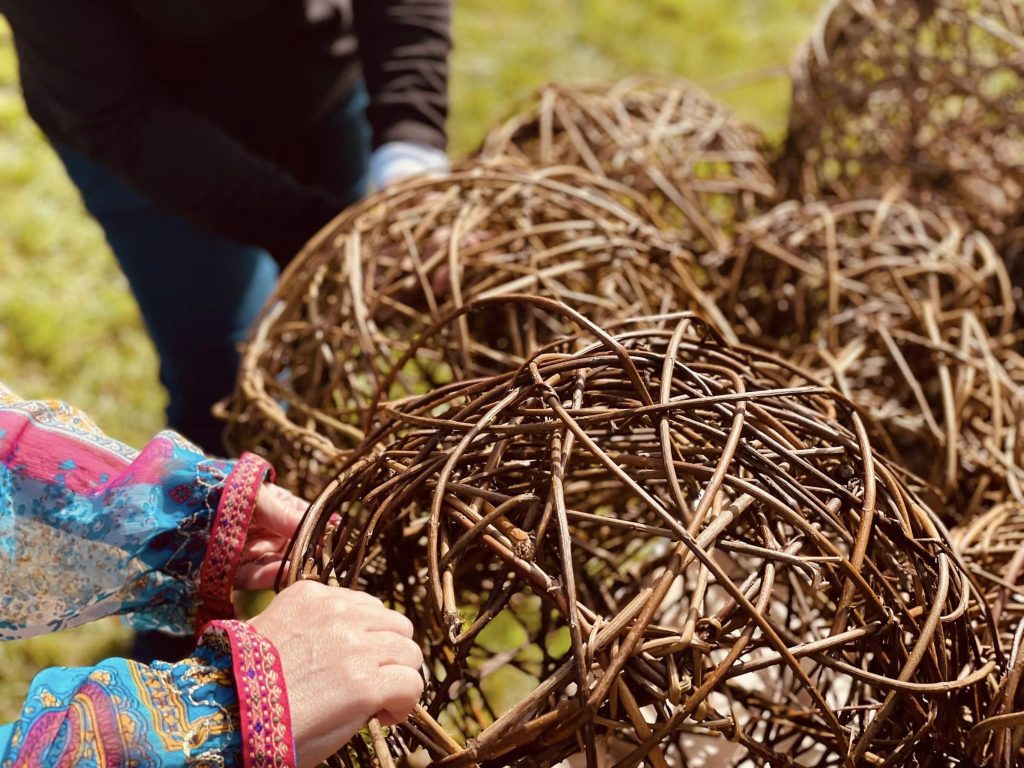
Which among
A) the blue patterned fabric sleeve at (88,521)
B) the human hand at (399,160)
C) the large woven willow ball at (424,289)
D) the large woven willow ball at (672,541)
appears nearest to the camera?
the large woven willow ball at (672,541)

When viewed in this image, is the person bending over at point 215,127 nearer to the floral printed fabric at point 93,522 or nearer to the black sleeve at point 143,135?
the black sleeve at point 143,135

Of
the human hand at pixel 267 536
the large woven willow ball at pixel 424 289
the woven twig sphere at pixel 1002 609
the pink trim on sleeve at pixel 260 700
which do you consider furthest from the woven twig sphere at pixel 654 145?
the pink trim on sleeve at pixel 260 700

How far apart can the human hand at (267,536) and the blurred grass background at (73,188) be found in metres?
0.67

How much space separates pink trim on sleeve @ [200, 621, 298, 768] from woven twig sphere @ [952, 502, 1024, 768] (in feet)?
1.08

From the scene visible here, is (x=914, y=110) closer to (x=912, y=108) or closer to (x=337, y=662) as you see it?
(x=912, y=108)

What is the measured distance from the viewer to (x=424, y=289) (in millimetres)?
708

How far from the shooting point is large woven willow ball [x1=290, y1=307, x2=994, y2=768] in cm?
42

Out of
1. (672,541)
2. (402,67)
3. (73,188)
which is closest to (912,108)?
(402,67)

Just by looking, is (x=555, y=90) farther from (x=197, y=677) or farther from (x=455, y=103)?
(x=455, y=103)

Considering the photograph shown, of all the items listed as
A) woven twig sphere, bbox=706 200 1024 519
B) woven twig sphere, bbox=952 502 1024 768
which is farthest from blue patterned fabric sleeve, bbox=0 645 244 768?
woven twig sphere, bbox=706 200 1024 519

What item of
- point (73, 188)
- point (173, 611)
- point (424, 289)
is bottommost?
point (73, 188)

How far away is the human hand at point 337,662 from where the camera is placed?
0.44 meters

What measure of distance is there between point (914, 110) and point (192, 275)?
82cm

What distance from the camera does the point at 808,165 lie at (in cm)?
116
